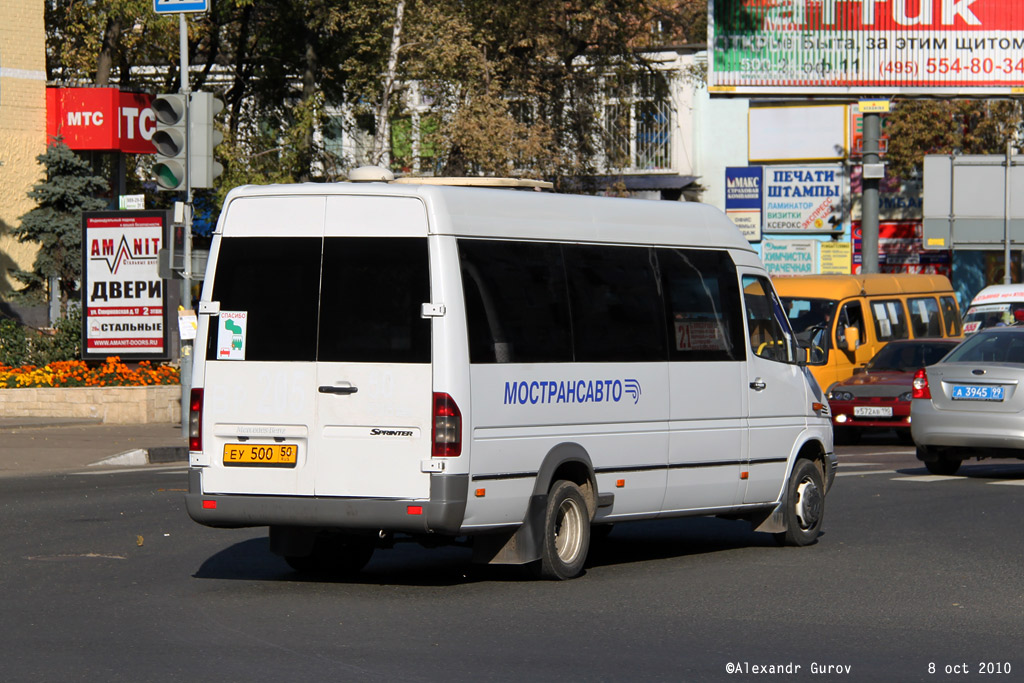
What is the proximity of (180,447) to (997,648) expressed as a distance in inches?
573

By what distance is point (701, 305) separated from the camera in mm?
11812

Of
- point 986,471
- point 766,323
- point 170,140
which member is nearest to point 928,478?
point 986,471

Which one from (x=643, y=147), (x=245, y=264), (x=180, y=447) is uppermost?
(x=643, y=147)

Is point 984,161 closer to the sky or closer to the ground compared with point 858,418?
closer to the sky

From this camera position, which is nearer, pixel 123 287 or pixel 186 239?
pixel 186 239

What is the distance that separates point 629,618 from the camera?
29.9ft

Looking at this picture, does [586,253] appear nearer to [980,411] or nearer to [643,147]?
[980,411]

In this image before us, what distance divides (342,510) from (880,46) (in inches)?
1253

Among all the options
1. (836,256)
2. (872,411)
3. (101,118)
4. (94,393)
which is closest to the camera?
(872,411)

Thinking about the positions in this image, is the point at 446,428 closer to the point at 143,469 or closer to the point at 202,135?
the point at 143,469

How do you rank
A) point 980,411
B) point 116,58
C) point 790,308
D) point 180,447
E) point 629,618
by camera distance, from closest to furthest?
point 629,618, point 980,411, point 180,447, point 790,308, point 116,58

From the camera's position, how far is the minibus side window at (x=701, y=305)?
11.6m

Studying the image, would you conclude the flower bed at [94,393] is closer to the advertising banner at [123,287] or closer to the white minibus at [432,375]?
the advertising banner at [123,287]

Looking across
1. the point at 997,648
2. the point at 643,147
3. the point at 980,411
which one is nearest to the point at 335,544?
the point at 997,648
